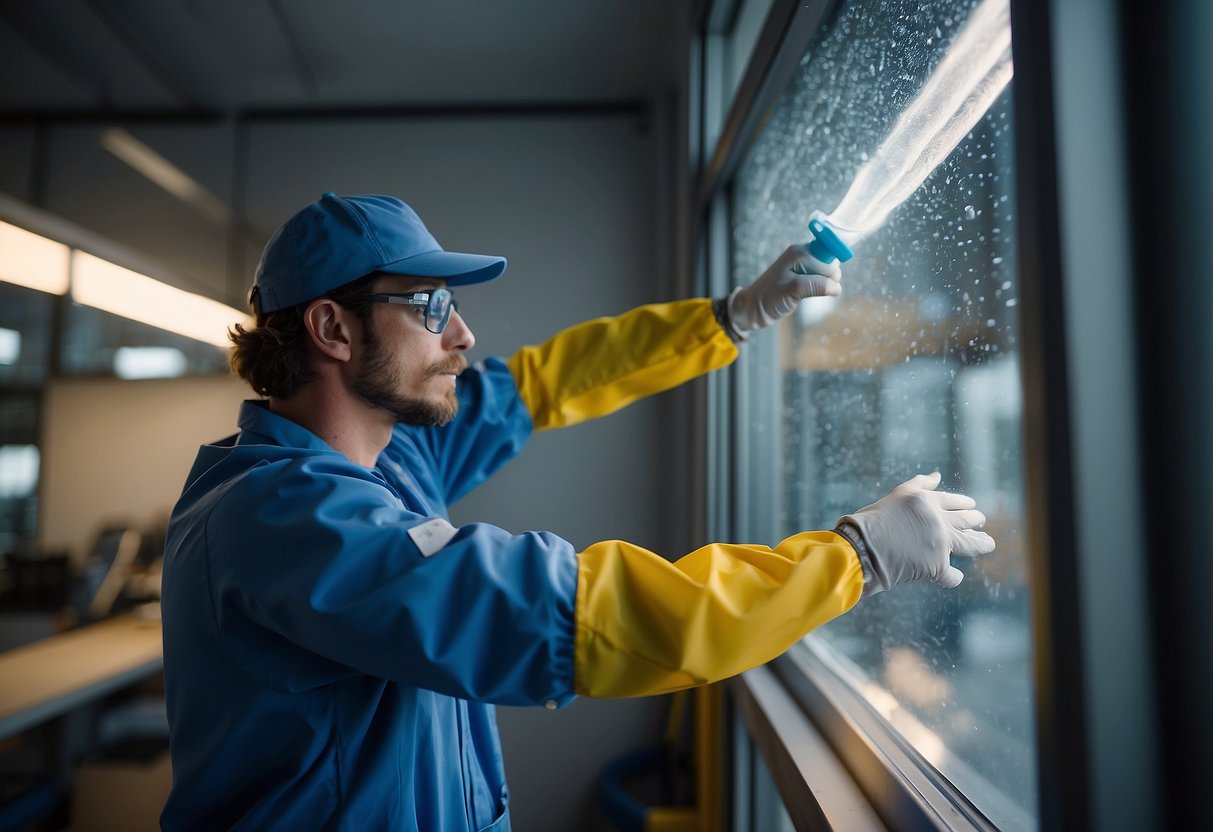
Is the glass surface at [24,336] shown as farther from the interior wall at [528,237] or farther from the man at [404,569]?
the man at [404,569]

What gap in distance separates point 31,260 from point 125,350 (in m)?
1.20

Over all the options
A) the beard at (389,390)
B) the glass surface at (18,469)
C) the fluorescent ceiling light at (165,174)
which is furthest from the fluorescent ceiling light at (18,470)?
the beard at (389,390)

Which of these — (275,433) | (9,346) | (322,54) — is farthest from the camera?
(9,346)

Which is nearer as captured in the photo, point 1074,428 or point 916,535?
point 1074,428

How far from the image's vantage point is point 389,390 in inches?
41.6

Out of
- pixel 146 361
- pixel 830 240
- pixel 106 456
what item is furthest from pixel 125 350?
pixel 830 240

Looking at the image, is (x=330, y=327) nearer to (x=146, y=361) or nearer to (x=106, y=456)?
(x=146, y=361)

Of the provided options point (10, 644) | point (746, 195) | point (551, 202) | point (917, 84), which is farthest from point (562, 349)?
point (10, 644)

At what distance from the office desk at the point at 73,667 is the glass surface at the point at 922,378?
69.2 inches

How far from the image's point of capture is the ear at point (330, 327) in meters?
1.04

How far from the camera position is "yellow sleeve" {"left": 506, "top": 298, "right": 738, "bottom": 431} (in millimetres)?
1278

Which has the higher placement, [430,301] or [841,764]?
[430,301]

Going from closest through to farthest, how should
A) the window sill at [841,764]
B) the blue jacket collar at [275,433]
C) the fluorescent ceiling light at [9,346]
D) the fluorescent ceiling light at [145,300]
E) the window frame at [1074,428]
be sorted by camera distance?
the window frame at [1074,428] → the window sill at [841,764] → the blue jacket collar at [275,433] → the fluorescent ceiling light at [145,300] → the fluorescent ceiling light at [9,346]

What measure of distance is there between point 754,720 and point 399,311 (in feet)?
3.35
